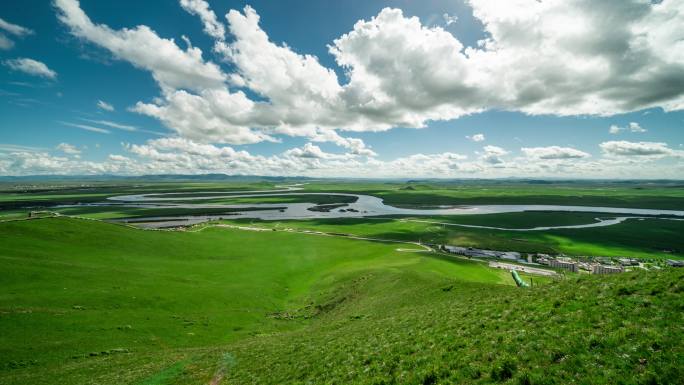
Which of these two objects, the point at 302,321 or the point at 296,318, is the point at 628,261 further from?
the point at 296,318

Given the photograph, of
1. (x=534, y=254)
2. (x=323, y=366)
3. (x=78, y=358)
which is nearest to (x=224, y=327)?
(x=78, y=358)

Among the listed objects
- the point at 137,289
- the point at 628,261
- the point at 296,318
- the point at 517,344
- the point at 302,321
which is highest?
the point at 517,344

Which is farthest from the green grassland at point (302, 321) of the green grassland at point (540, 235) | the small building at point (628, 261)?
the green grassland at point (540, 235)

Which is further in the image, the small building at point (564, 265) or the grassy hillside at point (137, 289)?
the small building at point (564, 265)

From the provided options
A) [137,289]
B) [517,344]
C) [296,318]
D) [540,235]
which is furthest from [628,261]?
[137,289]

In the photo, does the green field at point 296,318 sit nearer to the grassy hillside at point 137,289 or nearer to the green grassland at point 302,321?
the green grassland at point 302,321

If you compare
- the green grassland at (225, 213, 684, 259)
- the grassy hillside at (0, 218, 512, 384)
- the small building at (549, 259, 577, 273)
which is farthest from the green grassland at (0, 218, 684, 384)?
the green grassland at (225, 213, 684, 259)

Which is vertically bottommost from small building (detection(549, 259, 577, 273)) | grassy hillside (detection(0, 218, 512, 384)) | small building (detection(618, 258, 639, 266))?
small building (detection(618, 258, 639, 266))

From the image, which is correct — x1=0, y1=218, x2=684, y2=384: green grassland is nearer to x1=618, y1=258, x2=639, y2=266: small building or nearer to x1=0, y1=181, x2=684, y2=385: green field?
x1=0, y1=181, x2=684, y2=385: green field
